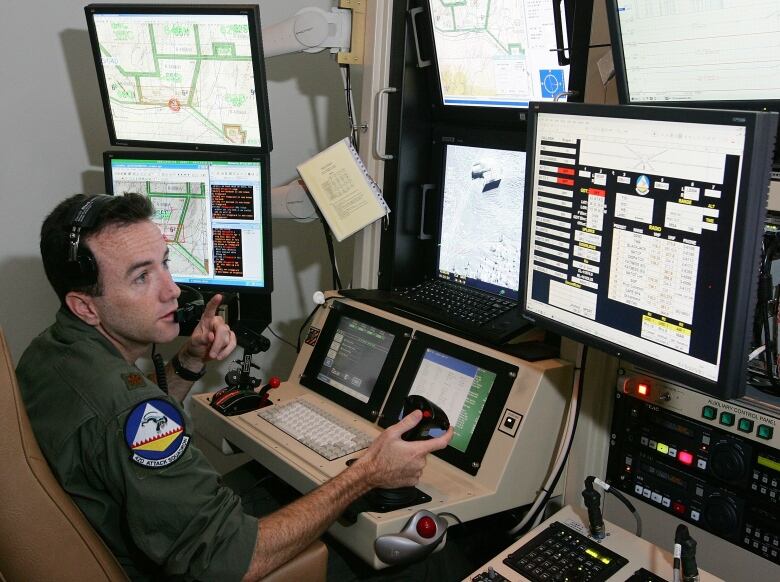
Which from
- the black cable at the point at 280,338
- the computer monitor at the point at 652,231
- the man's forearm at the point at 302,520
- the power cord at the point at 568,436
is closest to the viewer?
the computer monitor at the point at 652,231

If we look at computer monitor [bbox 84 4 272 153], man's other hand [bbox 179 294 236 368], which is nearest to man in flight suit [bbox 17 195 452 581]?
man's other hand [bbox 179 294 236 368]

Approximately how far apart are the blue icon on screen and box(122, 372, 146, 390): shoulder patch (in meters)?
1.07

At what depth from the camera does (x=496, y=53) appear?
1890mm

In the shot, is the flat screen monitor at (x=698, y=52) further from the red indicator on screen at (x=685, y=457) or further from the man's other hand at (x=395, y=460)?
the man's other hand at (x=395, y=460)

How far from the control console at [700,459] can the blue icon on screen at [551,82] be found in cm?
64


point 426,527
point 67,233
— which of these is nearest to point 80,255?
point 67,233

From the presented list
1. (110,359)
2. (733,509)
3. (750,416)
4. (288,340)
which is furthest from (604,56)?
(288,340)

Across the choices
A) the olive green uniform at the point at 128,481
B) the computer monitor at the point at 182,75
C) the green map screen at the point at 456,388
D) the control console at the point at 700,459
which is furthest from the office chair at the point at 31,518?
the computer monitor at the point at 182,75

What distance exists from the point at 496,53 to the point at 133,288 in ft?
3.23

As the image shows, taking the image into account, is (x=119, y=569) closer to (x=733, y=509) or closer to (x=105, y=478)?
(x=105, y=478)

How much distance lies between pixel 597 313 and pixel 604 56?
58 centimetres

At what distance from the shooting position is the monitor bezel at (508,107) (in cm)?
171

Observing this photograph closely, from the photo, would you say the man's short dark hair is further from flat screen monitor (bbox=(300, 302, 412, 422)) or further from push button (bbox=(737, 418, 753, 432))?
push button (bbox=(737, 418, 753, 432))

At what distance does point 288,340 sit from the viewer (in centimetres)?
298
